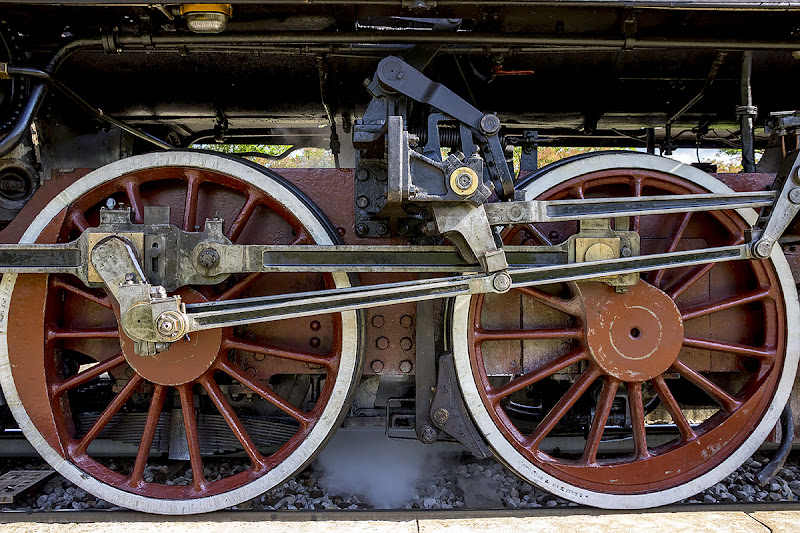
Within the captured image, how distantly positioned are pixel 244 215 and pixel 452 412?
1.25 meters

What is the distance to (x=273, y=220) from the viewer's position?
2.70 metres

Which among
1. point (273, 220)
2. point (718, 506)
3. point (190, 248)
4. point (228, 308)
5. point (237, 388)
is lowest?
point (718, 506)

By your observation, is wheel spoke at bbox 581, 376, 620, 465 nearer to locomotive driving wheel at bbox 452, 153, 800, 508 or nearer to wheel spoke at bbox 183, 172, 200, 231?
locomotive driving wheel at bbox 452, 153, 800, 508

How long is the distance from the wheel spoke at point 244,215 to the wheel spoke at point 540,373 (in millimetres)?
1324

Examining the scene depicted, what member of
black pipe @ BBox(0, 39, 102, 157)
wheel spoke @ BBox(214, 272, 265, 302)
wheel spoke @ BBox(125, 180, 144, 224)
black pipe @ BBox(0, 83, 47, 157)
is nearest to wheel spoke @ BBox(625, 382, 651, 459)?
wheel spoke @ BBox(214, 272, 265, 302)

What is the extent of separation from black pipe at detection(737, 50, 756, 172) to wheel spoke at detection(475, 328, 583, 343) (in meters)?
1.13

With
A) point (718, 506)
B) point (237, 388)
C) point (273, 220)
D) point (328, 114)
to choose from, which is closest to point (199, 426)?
point (237, 388)

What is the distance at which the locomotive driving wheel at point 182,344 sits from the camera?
96.6 inches

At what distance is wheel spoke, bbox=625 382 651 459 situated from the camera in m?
2.56

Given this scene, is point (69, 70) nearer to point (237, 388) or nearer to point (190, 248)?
point (190, 248)

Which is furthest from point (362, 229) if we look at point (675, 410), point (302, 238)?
point (675, 410)

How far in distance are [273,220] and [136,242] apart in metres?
0.63

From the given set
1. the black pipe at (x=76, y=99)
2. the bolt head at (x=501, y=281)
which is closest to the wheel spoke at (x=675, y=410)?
the bolt head at (x=501, y=281)

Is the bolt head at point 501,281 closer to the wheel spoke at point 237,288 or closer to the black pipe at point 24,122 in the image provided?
the wheel spoke at point 237,288
